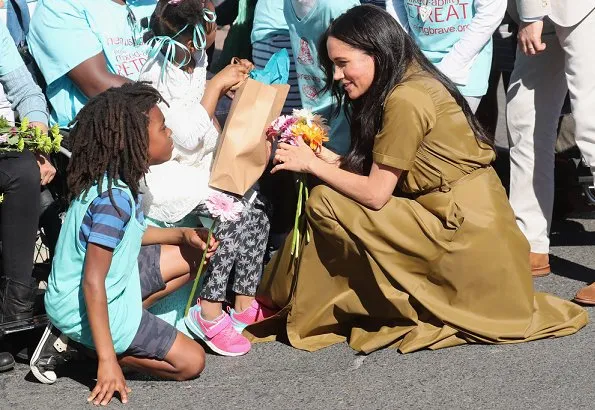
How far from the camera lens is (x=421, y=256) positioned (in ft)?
14.7

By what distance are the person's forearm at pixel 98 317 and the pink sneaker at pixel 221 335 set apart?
2.33 feet

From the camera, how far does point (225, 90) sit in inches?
188

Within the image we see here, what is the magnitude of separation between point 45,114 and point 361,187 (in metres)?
1.36

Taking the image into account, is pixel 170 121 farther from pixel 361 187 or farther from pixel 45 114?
pixel 361 187

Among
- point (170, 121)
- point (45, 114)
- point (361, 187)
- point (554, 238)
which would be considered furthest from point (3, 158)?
point (554, 238)

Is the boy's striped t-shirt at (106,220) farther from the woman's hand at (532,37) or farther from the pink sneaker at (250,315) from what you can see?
the woman's hand at (532,37)

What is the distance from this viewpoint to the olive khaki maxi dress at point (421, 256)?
4426mm

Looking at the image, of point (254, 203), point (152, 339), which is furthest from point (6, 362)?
point (254, 203)

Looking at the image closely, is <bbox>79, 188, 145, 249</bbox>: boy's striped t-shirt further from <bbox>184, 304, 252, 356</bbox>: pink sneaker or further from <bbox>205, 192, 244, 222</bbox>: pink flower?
<bbox>184, 304, 252, 356</bbox>: pink sneaker

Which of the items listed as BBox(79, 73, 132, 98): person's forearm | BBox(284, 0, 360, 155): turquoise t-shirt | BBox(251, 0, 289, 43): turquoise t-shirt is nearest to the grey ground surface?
BBox(284, 0, 360, 155): turquoise t-shirt

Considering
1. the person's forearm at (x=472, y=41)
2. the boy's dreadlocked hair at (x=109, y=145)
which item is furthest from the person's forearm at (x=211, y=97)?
the person's forearm at (x=472, y=41)

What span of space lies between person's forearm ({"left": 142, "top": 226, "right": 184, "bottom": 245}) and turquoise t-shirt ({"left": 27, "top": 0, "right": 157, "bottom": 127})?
31.9 inches

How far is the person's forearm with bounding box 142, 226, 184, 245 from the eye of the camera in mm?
4434

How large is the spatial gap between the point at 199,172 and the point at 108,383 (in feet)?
3.51
